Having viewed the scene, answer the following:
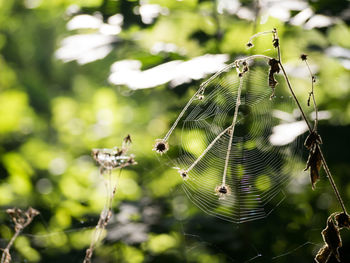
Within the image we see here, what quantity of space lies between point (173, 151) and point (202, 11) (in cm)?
75

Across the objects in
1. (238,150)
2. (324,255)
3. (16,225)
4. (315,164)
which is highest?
(315,164)

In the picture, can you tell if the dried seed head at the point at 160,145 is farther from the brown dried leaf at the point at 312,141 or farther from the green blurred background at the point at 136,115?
the green blurred background at the point at 136,115

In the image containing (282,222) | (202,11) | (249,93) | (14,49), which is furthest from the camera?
(14,49)

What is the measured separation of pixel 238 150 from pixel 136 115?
0.56 m

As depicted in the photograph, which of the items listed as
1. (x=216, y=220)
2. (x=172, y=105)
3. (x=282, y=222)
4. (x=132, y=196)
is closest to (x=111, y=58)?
(x=172, y=105)

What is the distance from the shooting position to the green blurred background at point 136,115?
53.0 inches

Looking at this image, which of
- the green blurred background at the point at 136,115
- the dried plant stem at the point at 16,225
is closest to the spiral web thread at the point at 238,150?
the green blurred background at the point at 136,115

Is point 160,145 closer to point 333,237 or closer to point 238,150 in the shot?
point 333,237

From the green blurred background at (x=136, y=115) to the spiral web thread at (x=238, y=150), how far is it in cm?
9

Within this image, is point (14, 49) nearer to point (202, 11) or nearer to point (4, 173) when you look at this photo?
point (4, 173)

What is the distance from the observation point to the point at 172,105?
4.62 ft

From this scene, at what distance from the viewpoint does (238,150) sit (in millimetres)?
1302

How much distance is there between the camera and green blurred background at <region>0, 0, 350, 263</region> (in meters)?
1.35

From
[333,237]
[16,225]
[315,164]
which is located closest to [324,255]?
[333,237]
